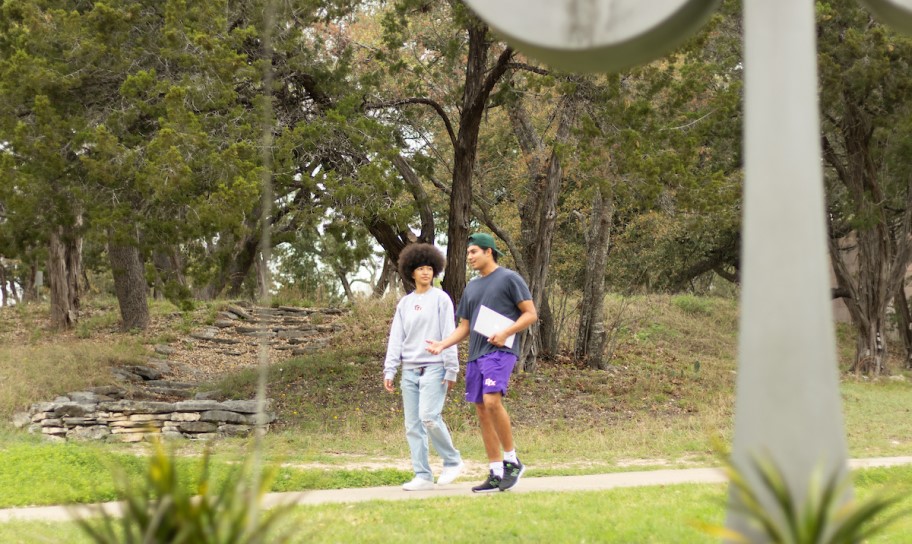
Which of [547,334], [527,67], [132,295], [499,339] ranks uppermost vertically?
[527,67]

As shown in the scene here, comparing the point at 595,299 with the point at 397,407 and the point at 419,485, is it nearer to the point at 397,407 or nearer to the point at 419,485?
the point at 397,407

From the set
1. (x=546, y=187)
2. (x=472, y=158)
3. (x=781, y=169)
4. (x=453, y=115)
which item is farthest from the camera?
(x=453, y=115)

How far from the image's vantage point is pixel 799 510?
3.59 metres

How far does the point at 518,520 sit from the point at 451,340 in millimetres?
1745

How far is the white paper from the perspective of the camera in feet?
23.1

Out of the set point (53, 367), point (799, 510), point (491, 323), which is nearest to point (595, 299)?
point (53, 367)

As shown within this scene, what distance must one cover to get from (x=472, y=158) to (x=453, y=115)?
10.7ft

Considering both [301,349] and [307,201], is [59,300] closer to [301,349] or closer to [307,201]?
[301,349]

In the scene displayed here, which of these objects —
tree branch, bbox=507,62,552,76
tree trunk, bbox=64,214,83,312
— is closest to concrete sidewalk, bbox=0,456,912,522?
tree branch, bbox=507,62,552,76

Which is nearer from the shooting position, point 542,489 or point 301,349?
point 542,489

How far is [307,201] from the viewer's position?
14414 mm

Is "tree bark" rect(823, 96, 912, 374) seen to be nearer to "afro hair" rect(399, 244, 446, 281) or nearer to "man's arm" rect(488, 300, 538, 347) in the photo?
"afro hair" rect(399, 244, 446, 281)

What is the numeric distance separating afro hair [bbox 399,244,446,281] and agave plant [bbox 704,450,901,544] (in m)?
4.15

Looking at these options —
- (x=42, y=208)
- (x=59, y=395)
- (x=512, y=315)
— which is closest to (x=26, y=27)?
(x=42, y=208)
